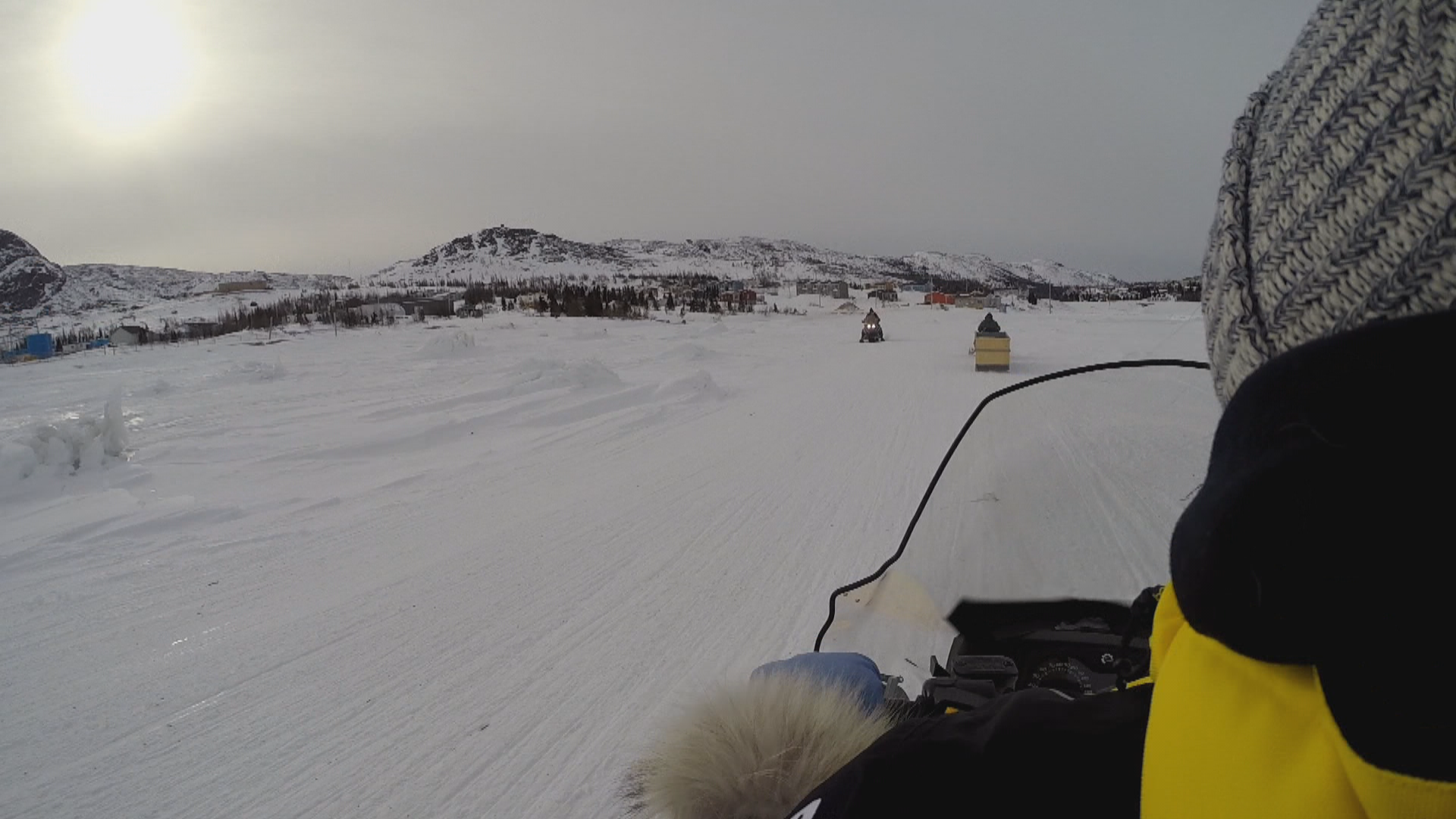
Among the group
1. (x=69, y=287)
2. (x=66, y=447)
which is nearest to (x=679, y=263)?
(x=69, y=287)

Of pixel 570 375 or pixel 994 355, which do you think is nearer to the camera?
pixel 570 375

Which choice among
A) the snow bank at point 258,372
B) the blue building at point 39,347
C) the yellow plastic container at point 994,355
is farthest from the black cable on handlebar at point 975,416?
the blue building at point 39,347

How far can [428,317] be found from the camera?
2348 cm

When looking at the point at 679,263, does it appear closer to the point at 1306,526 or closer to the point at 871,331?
the point at 871,331

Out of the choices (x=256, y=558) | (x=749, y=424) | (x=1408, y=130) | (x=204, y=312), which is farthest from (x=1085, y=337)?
(x=204, y=312)

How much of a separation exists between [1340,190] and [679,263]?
12238 centimetres

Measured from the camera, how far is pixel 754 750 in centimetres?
137

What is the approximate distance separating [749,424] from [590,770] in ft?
20.1

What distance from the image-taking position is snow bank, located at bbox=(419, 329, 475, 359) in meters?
13.6

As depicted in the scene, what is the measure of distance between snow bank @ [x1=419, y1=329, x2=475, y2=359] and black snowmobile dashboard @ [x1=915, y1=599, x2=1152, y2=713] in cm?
1274

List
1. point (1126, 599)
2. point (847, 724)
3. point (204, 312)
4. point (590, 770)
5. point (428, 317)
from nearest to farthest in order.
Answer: point (847, 724) < point (1126, 599) < point (590, 770) < point (428, 317) < point (204, 312)

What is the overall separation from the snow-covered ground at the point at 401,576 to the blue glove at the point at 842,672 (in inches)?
22.4

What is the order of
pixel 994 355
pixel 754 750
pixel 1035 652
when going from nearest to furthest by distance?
pixel 754 750 < pixel 1035 652 < pixel 994 355

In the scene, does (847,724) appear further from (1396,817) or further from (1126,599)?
(1126,599)
